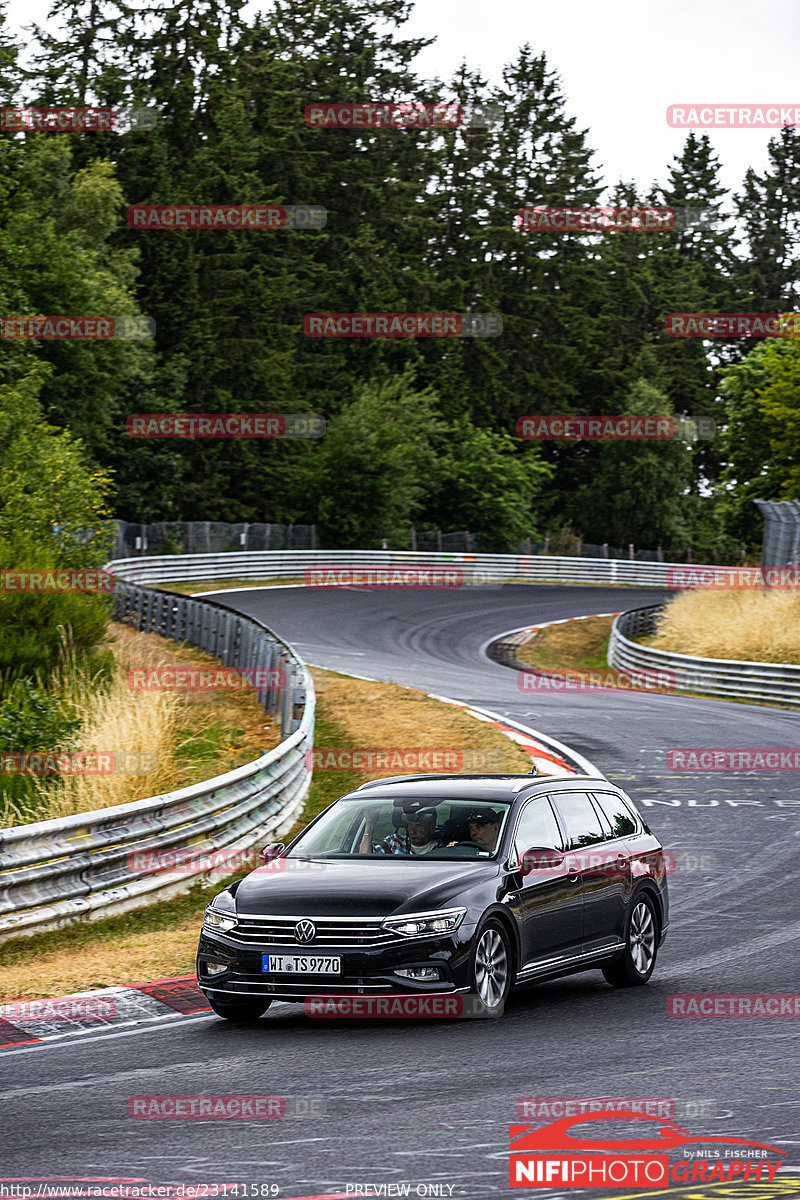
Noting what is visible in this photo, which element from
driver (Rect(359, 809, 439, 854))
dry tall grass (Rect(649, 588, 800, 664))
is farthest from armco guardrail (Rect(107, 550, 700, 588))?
driver (Rect(359, 809, 439, 854))

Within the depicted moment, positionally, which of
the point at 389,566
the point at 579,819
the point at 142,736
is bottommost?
the point at 389,566

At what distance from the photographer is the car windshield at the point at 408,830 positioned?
9633 mm

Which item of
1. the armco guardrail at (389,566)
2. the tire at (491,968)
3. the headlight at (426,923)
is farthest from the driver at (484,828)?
the armco guardrail at (389,566)

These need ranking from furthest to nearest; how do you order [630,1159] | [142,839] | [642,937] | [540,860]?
[142,839]
[642,937]
[540,860]
[630,1159]

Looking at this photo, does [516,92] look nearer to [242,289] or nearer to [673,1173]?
[242,289]

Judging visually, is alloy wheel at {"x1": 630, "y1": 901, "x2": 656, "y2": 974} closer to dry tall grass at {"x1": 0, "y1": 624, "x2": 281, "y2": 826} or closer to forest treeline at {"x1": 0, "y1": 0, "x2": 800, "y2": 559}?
dry tall grass at {"x1": 0, "y1": 624, "x2": 281, "y2": 826}

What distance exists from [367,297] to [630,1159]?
7372 centimetres

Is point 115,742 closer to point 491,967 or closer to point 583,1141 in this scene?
point 491,967

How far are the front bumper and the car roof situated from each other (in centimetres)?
148

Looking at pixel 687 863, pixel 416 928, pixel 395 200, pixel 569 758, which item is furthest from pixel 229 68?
pixel 416 928

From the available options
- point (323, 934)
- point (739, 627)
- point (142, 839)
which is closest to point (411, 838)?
point (323, 934)

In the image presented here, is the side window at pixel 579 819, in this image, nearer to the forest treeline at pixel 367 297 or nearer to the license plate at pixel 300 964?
the license plate at pixel 300 964

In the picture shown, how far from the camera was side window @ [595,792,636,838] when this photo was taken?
10977 mm

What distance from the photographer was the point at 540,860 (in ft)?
31.9
